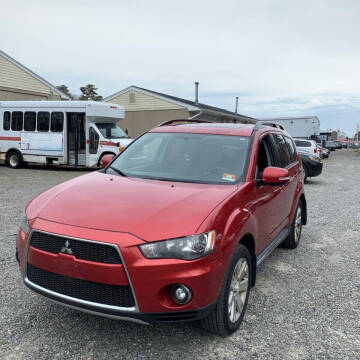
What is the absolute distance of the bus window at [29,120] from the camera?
1563 centimetres

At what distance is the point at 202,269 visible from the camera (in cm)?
256

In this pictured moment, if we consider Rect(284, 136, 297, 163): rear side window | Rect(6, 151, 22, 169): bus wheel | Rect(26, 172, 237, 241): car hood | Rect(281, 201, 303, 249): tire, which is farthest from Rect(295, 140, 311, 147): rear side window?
Rect(26, 172, 237, 241): car hood

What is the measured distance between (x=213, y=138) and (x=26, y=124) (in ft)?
44.8

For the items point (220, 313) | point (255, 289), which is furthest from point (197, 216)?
point (255, 289)

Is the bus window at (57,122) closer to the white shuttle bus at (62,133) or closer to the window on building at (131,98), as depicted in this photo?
the white shuttle bus at (62,133)

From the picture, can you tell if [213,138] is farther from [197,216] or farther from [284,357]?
[284,357]

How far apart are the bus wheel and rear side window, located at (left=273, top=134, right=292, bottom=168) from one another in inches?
534

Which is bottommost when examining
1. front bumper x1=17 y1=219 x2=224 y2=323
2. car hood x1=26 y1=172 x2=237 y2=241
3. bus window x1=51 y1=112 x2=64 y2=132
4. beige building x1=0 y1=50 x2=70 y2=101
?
front bumper x1=17 y1=219 x2=224 y2=323

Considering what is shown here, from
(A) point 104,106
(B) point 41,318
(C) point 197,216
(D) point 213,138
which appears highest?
(A) point 104,106

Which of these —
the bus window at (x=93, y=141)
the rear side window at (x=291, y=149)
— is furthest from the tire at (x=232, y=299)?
the bus window at (x=93, y=141)

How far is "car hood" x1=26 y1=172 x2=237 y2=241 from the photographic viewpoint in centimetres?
263

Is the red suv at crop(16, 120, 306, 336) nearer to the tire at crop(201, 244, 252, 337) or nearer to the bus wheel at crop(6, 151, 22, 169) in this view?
the tire at crop(201, 244, 252, 337)

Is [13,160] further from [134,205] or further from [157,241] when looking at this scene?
[157,241]


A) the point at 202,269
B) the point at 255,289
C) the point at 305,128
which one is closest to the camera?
the point at 202,269
